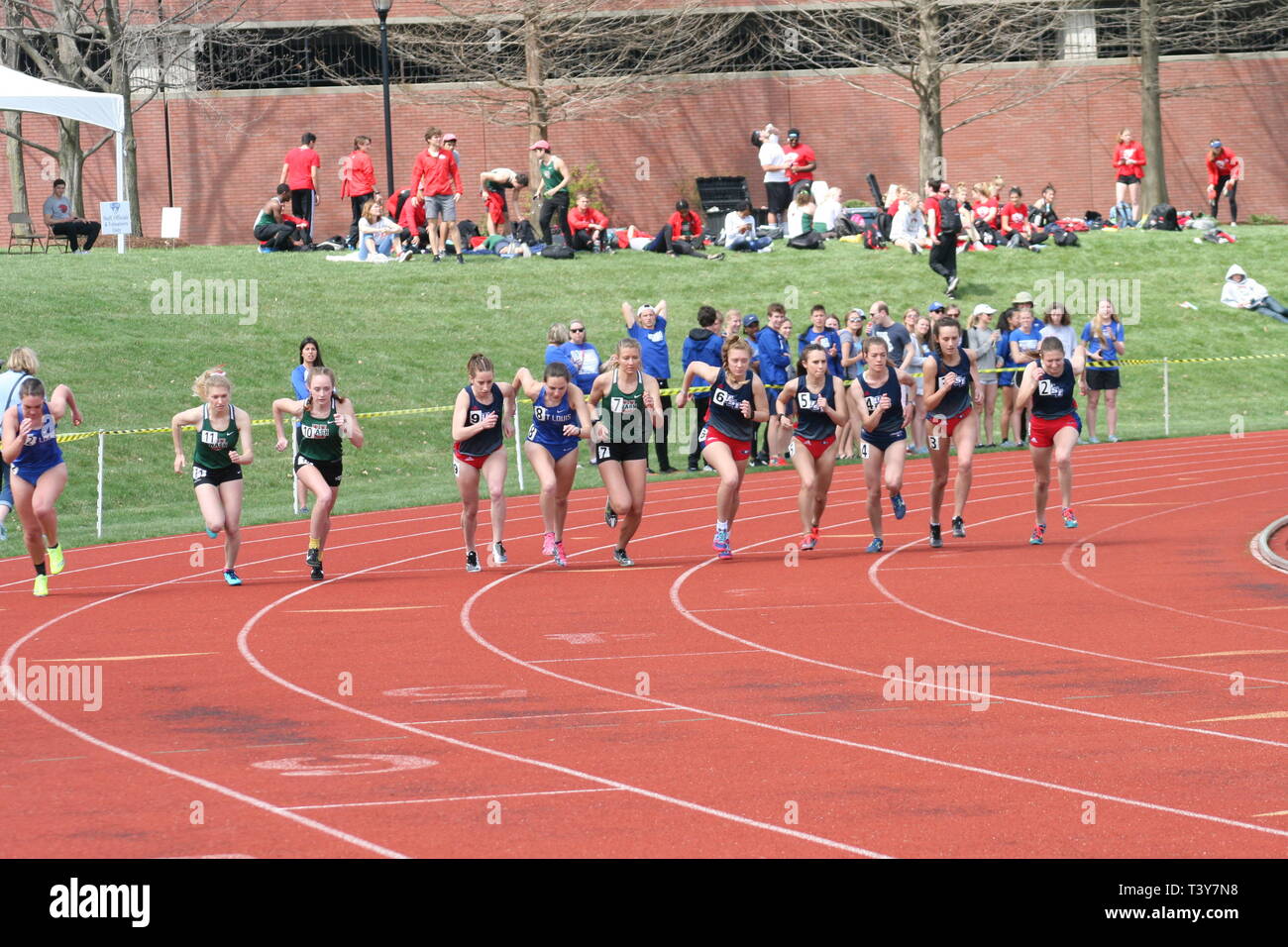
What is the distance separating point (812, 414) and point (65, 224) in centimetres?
2206

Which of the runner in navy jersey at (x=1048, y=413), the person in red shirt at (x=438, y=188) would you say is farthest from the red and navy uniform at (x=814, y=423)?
the person in red shirt at (x=438, y=188)

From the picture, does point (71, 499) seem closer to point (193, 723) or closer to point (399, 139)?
point (193, 723)

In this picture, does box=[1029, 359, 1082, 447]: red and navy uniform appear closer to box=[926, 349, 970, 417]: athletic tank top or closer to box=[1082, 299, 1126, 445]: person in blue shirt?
box=[926, 349, 970, 417]: athletic tank top

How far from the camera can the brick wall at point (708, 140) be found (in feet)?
138

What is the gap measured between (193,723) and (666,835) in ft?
11.2

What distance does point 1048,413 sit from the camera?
1617 centimetres

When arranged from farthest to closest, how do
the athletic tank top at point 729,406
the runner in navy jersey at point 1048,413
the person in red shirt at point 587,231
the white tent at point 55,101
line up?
the person in red shirt at point 587,231
the white tent at point 55,101
the runner in navy jersey at point 1048,413
the athletic tank top at point 729,406

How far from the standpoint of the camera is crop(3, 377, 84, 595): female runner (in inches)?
556

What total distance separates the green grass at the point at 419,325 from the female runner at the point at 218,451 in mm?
4098

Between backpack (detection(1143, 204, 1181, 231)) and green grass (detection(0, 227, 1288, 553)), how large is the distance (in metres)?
0.49

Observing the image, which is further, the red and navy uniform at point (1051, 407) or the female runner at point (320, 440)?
the red and navy uniform at point (1051, 407)

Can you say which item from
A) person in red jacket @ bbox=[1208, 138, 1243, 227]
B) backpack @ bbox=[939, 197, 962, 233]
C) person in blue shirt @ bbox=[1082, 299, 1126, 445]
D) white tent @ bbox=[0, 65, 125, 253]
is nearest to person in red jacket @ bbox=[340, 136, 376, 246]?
white tent @ bbox=[0, 65, 125, 253]

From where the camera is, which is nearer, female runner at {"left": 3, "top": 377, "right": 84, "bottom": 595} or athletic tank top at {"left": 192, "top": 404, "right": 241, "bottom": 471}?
female runner at {"left": 3, "top": 377, "right": 84, "bottom": 595}

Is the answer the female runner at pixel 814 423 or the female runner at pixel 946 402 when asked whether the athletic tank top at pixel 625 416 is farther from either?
the female runner at pixel 946 402
